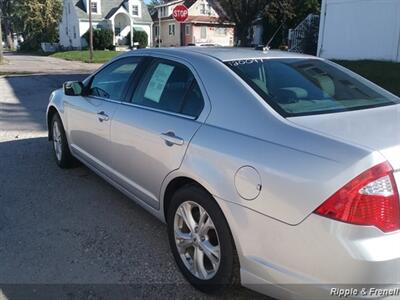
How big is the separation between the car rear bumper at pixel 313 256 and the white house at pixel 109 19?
47.2m

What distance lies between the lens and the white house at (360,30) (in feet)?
50.0

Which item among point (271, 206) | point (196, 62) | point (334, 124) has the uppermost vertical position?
point (196, 62)

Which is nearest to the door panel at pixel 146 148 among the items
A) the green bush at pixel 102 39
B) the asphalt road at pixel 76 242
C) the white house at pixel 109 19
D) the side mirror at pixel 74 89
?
the asphalt road at pixel 76 242

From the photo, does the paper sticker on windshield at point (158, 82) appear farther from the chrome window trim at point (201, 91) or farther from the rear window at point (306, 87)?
the rear window at point (306, 87)

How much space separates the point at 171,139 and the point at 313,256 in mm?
1361

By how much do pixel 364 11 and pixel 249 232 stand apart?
50.9 feet

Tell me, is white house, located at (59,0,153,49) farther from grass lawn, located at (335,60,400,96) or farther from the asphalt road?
the asphalt road

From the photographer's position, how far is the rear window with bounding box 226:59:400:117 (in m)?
2.92

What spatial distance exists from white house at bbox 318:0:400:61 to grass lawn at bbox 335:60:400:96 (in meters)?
0.85

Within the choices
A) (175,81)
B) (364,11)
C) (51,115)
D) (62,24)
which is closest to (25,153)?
(51,115)

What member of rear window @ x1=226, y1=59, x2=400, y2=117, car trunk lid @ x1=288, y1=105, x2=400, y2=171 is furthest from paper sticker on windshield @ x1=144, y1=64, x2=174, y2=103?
car trunk lid @ x1=288, y1=105, x2=400, y2=171

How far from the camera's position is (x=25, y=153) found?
21.2 feet

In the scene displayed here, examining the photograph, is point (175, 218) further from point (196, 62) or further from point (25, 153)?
point (25, 153)

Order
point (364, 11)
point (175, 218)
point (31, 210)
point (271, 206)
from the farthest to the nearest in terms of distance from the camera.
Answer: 1. point (364, 11)
2. point (31, 210)
3. point (175, 218)
4. point (271, 206)
